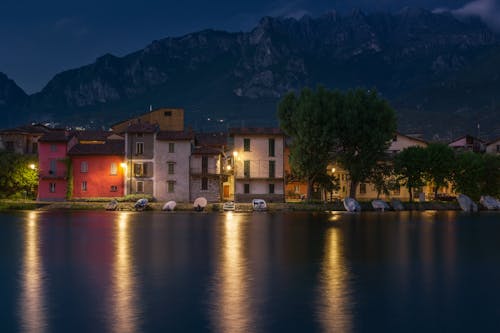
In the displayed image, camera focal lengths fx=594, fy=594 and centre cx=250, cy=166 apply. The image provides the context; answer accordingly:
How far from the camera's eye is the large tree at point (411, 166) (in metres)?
87.1

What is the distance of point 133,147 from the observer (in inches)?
3590

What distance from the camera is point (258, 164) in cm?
9150

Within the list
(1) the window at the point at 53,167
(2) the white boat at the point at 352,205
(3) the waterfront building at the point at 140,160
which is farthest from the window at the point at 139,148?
(2) the white boat at the point at 352,205

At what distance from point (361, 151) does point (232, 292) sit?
54212 millimetres

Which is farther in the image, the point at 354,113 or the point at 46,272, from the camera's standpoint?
the point at 354,113

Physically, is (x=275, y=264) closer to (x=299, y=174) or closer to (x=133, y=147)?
(x=299, y=174)

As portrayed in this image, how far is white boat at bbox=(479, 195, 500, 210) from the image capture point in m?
87.5

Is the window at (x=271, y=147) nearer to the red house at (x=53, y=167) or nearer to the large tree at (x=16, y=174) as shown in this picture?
the red house at (x=53, y=167)

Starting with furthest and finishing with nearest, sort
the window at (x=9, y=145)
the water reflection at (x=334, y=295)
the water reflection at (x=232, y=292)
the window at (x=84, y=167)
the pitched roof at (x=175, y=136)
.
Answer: the window at (x=9, y=145) < the window at (x=84, y=167) < the pitched roof at (x=175, y=136) < the water reflection at (x=334, y=295) < the water reflection at (x=232, y=292)

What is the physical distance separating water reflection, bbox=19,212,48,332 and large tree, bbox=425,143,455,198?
56142mm

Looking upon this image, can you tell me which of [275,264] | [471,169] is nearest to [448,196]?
[471,169]

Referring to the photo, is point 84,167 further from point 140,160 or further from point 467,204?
point 467,204

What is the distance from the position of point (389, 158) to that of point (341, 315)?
2609 inches

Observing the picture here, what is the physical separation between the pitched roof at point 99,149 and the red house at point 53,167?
156cm
